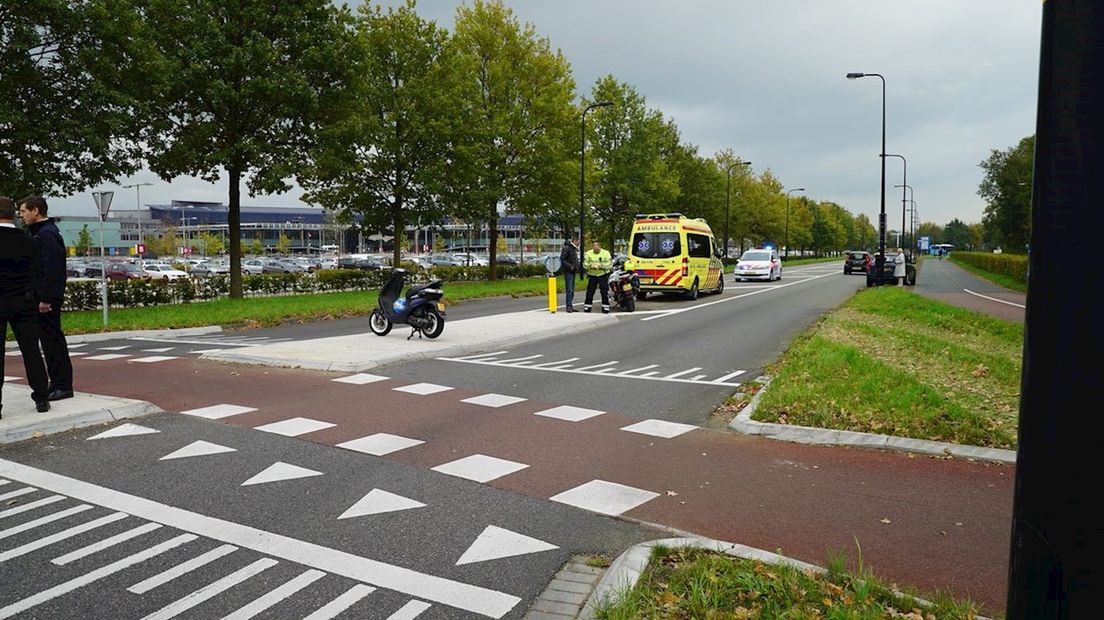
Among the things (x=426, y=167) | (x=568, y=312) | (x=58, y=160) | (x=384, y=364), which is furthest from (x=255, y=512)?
(x=426, y=167)

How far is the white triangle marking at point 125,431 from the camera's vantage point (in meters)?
6.47

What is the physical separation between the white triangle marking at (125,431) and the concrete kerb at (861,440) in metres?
5.27

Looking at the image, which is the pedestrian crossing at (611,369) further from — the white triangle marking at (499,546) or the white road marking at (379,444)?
the white triangle marking at (499,546)

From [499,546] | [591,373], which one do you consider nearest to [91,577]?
[499,546]

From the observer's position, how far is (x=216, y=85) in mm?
21219

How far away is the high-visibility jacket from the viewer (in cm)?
1852

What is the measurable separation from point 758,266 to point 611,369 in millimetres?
28716

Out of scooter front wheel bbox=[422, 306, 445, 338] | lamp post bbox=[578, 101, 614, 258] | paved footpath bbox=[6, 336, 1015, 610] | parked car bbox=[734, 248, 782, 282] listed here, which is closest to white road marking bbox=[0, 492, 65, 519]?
paved footpath bbox=[6, 336, 1015, 610]

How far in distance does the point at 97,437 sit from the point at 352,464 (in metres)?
2.49

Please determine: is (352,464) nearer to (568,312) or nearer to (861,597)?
(861,597)

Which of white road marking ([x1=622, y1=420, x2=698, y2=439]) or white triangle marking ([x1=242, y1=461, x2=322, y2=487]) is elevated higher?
white triangle marking ([x1=242, y1=461, x2=322, y2=487])

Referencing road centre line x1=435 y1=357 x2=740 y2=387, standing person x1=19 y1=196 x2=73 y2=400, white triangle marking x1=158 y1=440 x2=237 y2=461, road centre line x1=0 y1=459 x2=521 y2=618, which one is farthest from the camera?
road centre line x1=435 y1=357 x2=740 y2=387

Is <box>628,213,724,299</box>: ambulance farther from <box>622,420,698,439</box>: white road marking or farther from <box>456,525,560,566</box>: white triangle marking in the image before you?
<box>456,525,560,566</box>: white triangle marking

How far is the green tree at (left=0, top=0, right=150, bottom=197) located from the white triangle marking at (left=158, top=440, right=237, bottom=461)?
15.2m
